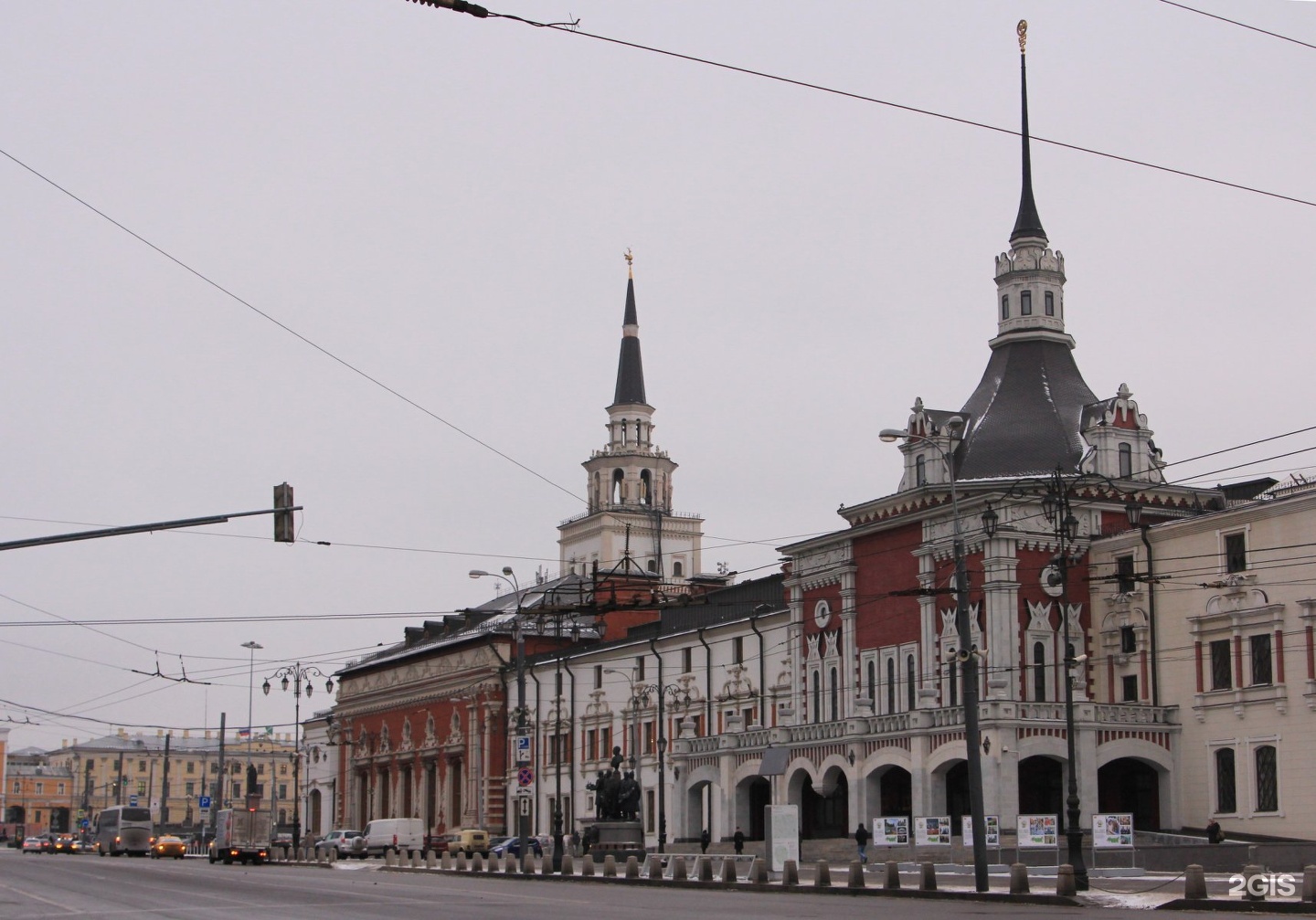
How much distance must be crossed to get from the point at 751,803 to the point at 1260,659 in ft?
72.0

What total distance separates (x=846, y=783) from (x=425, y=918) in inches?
1440

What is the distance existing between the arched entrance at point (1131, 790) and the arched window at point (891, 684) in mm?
7766

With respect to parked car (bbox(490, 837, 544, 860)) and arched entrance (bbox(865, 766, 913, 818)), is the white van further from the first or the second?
arched entrance (bbox(865, 766, 913, 818))

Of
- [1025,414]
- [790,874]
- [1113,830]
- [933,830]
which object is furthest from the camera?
[1025,414]

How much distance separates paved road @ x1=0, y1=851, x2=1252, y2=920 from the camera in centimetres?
2830

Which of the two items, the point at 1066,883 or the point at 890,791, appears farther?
the point at 890,791

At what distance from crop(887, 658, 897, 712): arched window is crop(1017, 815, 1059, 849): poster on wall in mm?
15887

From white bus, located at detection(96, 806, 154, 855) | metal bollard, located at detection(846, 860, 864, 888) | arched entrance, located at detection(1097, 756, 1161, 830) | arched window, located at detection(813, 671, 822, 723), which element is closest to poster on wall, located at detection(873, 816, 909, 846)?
arched entrance, located at detection(1097, 756, 1161, 830)

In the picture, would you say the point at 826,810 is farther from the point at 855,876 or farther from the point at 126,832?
the point at 126,832

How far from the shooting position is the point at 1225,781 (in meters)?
54.4

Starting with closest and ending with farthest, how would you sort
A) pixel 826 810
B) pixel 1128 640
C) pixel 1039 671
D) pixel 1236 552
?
pixel 1236 552
pixel 1128 640
pixel 1039 671
pixel 826 810

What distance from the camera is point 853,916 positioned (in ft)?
89.5

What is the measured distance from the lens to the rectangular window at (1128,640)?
57688 millimetres

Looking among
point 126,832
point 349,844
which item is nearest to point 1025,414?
point 349,844
